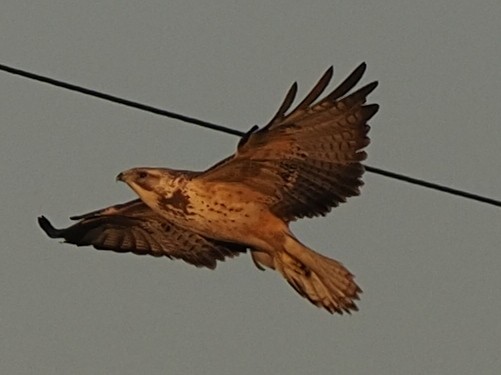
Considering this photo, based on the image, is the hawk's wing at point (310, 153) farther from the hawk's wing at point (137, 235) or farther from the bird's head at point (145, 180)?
the hawk's wing at point (137, 235)

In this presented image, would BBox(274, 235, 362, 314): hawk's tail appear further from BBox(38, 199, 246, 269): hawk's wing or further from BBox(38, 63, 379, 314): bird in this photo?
BBox(38, 199, 246, 269): hawk's wing

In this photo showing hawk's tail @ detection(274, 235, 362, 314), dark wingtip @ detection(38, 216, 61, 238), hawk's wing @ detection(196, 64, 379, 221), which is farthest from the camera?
dark wingtip @ detection(38, 216, 61, 238)

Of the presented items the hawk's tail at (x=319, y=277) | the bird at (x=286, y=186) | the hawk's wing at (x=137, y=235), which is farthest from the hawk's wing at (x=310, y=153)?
the hawk's wing at (x=137, y=235)

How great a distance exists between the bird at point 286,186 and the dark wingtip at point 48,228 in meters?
0.75

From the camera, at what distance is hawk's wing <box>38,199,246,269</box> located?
9273 mm

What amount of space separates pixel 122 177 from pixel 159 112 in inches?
47.2

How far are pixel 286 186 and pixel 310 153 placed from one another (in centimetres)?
22

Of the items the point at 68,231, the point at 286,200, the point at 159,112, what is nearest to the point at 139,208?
the point at 68,231

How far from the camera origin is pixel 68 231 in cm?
928

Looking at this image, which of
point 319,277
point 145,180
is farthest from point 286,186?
point 145,180

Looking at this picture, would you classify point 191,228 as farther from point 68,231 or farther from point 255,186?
point 68,231

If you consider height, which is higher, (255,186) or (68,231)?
(255,186)

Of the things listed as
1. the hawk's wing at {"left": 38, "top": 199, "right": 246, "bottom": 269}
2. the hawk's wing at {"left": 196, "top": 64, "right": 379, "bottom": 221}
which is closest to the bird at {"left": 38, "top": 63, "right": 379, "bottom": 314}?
the hawk's wing at {"left": 196, "top": 64, "right": 379, "bottom": 221}

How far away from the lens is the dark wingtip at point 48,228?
9236mm
